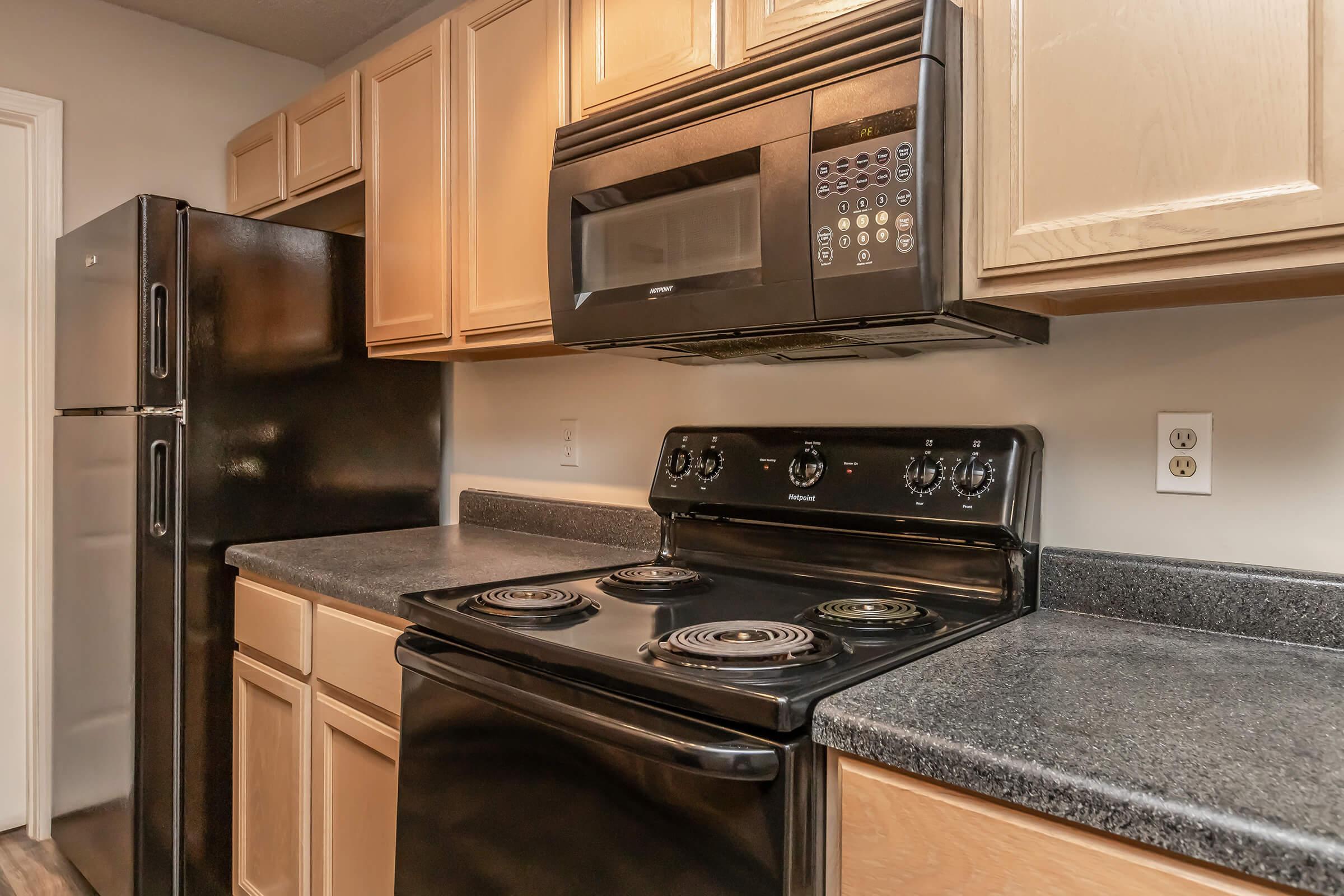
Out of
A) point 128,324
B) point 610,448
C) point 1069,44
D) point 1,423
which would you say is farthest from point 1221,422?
Answer: point 1,423

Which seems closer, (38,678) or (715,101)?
(715,101)

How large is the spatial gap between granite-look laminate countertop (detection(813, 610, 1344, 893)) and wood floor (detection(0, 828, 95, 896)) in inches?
93.3

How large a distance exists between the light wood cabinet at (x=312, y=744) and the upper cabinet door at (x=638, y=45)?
1017mm

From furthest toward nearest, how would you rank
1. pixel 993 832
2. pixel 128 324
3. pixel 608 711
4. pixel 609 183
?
pixel 128 324, pixel 609 183, pixel 608 711, pixel 993 832

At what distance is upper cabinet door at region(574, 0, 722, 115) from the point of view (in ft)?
4.48

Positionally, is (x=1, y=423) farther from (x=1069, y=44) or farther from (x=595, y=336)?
(x=1069, y=44)

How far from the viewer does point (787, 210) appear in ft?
3.95

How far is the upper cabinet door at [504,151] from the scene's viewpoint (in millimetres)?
1657

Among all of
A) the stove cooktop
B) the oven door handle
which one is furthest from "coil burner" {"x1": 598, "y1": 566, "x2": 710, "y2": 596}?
the oven door handle

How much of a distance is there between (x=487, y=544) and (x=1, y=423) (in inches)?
63.9

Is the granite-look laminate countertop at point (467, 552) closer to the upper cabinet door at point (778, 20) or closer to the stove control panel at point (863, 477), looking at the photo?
the stove control panel at point (863, 477)

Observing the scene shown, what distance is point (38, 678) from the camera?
2.50 metres

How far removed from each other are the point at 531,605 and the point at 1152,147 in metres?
0.98

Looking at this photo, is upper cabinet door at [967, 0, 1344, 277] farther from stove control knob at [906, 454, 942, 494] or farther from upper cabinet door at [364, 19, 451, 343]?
upper cabinet door at [364, 19, 451, 343]
